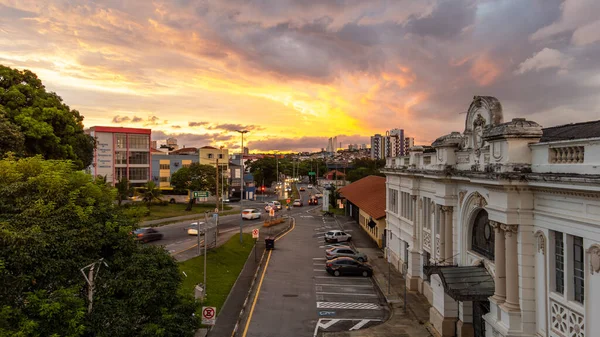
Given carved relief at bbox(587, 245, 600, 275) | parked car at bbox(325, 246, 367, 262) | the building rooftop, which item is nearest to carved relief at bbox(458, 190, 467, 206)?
the building rooftop

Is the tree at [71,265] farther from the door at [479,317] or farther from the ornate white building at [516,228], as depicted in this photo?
the door at [479,317]

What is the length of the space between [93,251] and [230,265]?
2104 centimetres

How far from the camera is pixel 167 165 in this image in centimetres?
8881

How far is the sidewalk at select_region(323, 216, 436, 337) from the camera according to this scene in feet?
61.1

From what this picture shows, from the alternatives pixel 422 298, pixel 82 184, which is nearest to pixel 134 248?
pixel 82 184

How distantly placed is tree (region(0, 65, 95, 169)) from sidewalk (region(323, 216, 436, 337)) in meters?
19.3

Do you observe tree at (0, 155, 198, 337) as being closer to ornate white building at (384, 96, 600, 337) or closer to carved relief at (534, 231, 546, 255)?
ornate white building at (384, 96, 600, 337)

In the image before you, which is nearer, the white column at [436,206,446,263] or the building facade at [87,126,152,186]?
the white column at [436,206,446,263]

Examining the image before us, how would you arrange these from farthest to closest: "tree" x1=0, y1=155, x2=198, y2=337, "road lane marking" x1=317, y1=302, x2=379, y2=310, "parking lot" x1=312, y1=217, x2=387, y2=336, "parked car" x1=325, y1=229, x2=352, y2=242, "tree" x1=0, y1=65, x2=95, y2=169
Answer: "parked car" x1=325, y1=229, x2=352, y2=242
"tree" x1=0, y1=65, x2=95, y2=169
"road lane marking" x1=317, y1=302, x2=379, y2=310
"parking lot" x1=312, y1=217, x2=387, y2=336
"tree" x1=0, y1=155, x2=198, y2=337

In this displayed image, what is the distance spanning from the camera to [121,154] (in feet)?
236

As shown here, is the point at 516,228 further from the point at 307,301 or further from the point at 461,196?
the point at 307,301

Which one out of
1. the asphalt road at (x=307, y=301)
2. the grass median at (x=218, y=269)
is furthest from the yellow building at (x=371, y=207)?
the grass median at (x=218, y=269)

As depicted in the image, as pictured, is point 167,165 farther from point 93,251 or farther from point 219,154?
point 93,251

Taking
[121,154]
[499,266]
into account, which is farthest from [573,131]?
[121,154]
